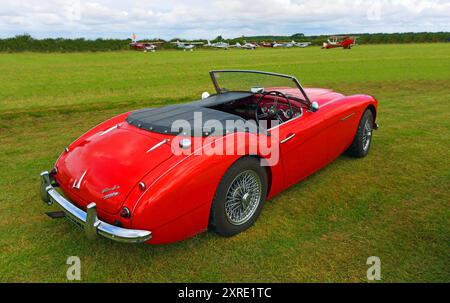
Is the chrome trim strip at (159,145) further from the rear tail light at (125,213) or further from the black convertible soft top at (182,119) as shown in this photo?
the rear tail light at (125,213)

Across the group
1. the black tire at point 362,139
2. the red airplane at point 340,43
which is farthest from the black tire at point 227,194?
the red airplane at point 340,43

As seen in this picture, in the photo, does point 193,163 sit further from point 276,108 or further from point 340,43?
point 340,43

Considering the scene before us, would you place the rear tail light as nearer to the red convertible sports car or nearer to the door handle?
the red convertible sports car

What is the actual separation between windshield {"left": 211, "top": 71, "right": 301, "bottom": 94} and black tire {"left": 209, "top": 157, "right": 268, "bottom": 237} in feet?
4.27

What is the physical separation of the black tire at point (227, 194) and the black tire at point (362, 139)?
211 cm

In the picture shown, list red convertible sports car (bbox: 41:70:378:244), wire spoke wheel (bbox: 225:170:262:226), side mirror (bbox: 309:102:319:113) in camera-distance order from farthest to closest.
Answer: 1. side mirror (bbox: 309:102:319:113)
2. wire spoke wheel (bbox: 225:170:262:226)
3. red convertible sports car (bbox: 41:70:378:244)

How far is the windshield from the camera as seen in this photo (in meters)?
3.83

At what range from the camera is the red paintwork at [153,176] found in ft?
7.75

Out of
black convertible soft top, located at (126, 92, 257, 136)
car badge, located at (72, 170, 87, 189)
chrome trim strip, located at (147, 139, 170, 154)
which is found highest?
black convertible soft top, located at (126, 92, 257, 136)

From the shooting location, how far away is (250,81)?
411cm

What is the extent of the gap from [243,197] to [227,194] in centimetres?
21

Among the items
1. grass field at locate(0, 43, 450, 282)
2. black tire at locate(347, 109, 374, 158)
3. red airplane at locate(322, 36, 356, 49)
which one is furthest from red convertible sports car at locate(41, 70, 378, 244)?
red airplane at locate(322, 36, 356, 49)

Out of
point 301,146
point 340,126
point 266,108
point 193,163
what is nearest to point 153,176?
point 193,163
